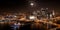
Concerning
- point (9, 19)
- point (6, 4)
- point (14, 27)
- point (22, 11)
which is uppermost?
A: point (6, 4)

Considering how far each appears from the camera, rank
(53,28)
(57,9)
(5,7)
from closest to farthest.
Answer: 1. (53,28)
2. (57,9)
3. (5,7)

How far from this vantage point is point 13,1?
3.17m

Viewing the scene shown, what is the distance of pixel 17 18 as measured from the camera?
2949mm

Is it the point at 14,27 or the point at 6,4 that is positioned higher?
the point at 6,4

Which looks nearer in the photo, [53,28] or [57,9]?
[53,28]

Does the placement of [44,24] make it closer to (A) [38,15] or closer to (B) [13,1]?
(A) [38,15]

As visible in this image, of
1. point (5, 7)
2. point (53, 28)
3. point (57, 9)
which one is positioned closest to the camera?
point (53, 28)

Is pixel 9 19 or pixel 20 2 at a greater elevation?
pixel 20 2

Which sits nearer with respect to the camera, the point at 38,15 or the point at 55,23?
the point at 55,23

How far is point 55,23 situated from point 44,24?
33 cm

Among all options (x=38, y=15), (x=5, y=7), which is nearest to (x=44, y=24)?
(x=38, y=15)

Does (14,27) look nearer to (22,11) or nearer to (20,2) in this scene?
(22,11)

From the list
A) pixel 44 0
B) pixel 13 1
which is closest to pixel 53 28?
pixel 44 0

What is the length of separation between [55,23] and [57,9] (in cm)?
42
